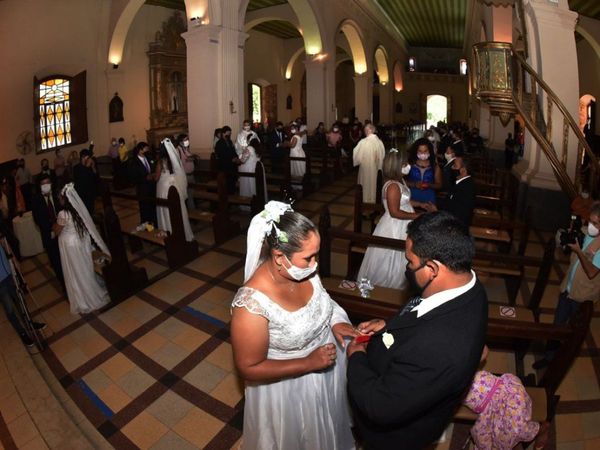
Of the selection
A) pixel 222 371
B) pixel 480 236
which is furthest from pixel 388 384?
pixel 480 236

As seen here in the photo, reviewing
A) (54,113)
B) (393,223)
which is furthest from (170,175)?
(54,113)

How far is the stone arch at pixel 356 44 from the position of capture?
17297 mm

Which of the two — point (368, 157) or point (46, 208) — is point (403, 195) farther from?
point (46, 208)

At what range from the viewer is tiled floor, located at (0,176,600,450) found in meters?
3.02

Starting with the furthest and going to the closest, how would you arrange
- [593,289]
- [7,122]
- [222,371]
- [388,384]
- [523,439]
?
[7,122], [222,371], [593,289], [523,439], [388,384]

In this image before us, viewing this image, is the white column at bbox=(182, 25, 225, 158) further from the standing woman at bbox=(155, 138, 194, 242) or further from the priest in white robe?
the priest in white robe

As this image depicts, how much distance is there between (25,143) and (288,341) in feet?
40.7

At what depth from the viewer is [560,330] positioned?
2543 mm

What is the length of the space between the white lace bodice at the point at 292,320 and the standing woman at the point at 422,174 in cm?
328

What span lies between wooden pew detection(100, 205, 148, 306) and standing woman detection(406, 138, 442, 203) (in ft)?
12.7

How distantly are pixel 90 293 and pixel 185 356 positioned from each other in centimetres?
189

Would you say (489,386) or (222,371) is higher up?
(489,386)

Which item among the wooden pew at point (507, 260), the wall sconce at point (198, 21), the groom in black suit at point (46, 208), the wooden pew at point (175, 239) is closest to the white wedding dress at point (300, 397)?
the wooden pew at point (507, 260)

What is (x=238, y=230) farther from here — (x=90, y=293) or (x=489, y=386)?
(x=489, y=386)
